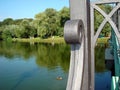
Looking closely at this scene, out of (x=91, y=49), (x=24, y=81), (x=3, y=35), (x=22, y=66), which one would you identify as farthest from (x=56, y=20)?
(x=91, y=49)

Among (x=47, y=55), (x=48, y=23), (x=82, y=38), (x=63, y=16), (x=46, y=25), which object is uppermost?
(x=63, y=16)

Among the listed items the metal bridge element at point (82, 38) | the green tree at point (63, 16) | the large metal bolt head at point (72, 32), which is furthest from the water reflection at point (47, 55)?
the large metal bolt head at point (72, 32)

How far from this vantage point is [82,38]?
283 centimetres

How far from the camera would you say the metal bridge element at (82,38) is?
2693mm

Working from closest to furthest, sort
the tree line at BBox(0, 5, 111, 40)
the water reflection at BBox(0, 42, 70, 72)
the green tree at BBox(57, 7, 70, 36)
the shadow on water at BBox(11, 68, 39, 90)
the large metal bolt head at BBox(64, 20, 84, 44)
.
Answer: the large metal bolt head at BBox(64, 20, 84, 44)
the shadow on water at BBox(11, 68, 39, 90)
the water reflection at BBox(0, 42, 70, 72)
the green tree at BBox(57, 7, 70, 36)
the tree line at BBox(0, 5, 111, 40)

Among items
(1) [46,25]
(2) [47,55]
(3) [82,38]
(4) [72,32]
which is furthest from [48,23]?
(4) [72,32]

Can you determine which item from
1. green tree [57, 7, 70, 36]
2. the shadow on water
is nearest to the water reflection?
the shadow on water

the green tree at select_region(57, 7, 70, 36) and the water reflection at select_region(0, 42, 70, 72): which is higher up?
the green tree at select_region(57, 7, 70, 36)

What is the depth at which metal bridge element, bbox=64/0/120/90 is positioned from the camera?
2.69 meters

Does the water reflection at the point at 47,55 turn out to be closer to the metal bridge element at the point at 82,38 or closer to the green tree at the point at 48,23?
the green tree at the point at 48,23

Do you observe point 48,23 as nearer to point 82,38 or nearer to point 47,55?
point 47,55

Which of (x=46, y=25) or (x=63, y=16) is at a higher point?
(x=63, y=16)

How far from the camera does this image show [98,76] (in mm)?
14969

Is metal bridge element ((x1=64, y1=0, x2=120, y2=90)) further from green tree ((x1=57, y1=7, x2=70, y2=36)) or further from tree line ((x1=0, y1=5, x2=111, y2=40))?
green tree ((x1=57, y1=7, x2=70, y2=36))
